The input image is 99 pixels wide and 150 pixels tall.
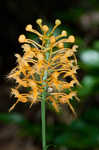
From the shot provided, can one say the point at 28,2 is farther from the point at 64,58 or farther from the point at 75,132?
the point at 64,58

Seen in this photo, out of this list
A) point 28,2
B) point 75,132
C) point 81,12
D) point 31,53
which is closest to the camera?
point 31,53

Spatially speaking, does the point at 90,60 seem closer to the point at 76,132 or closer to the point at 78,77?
the point at 76,132

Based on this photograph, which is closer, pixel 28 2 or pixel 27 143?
pixel 27 143

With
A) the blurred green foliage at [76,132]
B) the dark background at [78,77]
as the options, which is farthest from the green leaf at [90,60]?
the blurred green foliage at [76,132]

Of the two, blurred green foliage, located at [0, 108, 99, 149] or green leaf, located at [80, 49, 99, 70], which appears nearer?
blurred green foliage, located at [0, 108, 99, 149]

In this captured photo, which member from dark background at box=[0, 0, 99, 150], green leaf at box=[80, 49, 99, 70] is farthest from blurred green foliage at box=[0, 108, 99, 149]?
green leaf at box=[80, 49, 99, 70]

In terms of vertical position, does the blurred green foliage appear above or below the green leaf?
below

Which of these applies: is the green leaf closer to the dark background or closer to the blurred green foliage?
the dark background

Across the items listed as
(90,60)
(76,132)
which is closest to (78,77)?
(90,60)

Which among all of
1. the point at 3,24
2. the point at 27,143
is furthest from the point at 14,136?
the point at 3,24
